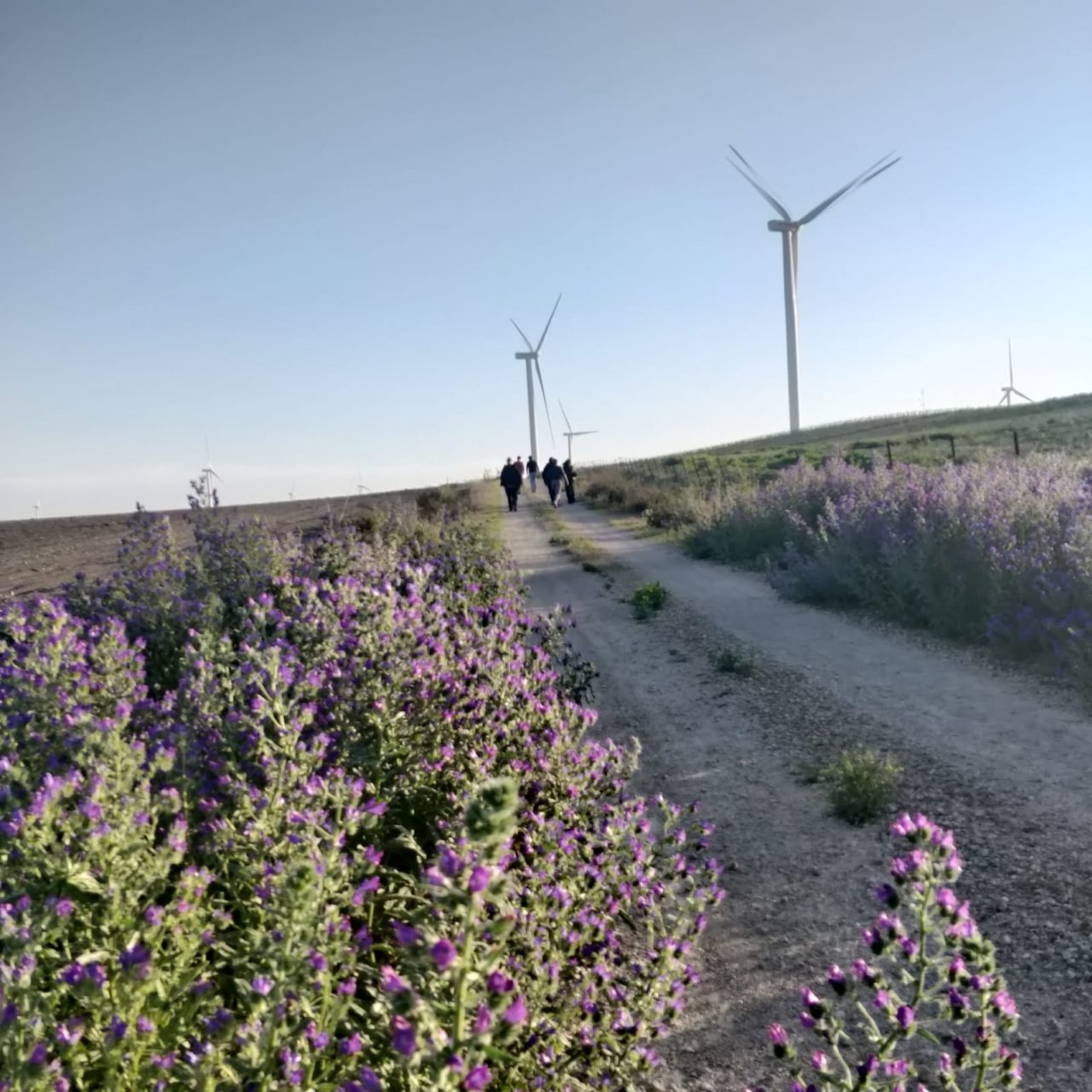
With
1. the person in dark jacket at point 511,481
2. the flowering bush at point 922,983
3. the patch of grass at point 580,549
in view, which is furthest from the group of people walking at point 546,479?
the flowering bush at point 922,983

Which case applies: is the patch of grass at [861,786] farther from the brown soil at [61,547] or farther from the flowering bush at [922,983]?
the brown soil at [61,547]

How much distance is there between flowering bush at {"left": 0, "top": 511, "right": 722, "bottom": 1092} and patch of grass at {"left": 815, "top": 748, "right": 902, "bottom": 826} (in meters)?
0.90

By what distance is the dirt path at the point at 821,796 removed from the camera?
345 centimetres

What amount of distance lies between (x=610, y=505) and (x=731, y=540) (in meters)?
16.6

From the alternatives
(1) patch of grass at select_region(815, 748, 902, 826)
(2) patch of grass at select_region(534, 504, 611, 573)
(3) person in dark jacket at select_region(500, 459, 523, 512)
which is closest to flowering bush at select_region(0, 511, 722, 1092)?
(1) patch of grass at select_region(815, 748, 902, 826)

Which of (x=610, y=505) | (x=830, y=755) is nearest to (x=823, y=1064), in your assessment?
(x=830, y=755)

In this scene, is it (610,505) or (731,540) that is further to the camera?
(610,505)

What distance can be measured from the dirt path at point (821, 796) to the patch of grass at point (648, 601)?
0.69m

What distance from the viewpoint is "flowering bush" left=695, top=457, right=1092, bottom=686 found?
8.26 m

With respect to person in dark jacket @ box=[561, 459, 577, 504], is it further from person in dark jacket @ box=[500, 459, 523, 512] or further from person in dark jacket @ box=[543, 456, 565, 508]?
person in dark jacket @ box=[500, 459, 523, 512]

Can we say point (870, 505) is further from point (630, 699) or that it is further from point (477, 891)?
point (477, 891)

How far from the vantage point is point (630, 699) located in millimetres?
7961

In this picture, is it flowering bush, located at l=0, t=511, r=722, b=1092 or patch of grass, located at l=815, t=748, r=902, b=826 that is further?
patch of grass, located at l=815, t=748, r=902, b=826

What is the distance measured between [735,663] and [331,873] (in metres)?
6.68
